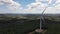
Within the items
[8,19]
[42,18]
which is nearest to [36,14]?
[42,18]

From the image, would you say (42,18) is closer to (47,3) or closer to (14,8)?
(47,3)

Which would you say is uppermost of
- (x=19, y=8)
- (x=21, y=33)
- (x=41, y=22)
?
(x=19, y=8)

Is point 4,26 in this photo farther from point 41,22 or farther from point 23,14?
point 41,22

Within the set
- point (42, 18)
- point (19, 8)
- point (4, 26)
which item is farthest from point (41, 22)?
point (4, 26)

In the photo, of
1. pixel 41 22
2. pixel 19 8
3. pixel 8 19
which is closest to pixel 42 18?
pixel 41 22

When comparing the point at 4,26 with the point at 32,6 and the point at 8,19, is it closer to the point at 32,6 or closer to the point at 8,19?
the point at 8,19

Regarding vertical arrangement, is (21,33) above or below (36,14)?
below

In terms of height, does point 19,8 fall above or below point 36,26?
above
